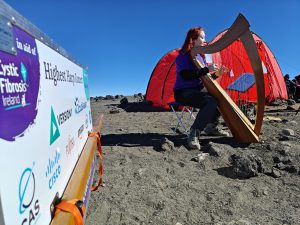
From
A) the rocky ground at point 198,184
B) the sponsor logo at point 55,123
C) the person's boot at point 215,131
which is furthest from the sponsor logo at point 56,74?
the person's boot at point 215,131

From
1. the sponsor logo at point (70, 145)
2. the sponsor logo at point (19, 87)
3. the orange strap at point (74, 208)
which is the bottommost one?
the orange strap at point (74, 208)

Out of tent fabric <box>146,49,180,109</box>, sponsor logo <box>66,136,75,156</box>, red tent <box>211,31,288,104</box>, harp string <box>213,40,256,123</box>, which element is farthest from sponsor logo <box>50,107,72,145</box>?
tent fabric <box>146,49,180,109</box>

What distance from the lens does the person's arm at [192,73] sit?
6.11 meters

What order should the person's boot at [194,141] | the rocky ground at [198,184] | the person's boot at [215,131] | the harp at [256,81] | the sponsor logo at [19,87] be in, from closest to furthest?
the sponsor logo at [19,87]
the rocky ground at [198,184]
the harp at [256,81]
the person's boot at [194,141]
the person's boot at [215,131]

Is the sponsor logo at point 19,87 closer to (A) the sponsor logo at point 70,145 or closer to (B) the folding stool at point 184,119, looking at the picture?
(A) the sponsor logo at point 70,145

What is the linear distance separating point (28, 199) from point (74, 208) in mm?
497

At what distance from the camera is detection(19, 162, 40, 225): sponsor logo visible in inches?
53.5

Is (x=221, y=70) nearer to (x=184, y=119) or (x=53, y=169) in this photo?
(x=184, y=119)

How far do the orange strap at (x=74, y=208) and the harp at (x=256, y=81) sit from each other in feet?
14.2

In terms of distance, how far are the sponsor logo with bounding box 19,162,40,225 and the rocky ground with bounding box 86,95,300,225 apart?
6.56 feet

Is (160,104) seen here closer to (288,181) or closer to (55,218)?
(288,181)

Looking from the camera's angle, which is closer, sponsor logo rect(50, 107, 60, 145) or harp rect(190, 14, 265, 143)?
sponsor logo rect(50, 107, 60, 145)

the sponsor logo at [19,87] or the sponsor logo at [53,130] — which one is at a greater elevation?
the sponsor logo at [19,87]

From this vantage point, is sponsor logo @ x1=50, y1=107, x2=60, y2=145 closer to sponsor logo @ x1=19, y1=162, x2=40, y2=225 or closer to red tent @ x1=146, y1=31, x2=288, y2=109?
sponsor logo @ x1=19, y1=162, x2=40, y2=225
